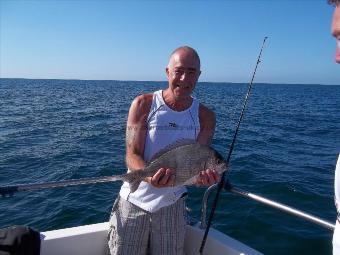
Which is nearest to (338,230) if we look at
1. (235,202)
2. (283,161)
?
(235,202)

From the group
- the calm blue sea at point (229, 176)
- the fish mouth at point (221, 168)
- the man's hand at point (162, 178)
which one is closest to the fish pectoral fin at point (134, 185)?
the man's hand at point (162, 178)

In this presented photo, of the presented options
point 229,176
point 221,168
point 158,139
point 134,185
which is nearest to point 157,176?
point 134,185

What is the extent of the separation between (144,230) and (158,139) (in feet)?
3.01

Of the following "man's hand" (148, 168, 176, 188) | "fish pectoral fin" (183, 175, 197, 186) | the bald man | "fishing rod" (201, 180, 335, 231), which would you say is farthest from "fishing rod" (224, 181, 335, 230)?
"man's hand" (148, 168, 176, 188)

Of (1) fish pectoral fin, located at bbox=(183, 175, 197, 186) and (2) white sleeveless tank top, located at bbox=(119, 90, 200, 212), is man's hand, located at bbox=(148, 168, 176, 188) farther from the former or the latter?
(2) white sleeveless tank top, located at bbox=(119, 90, 200, 212)

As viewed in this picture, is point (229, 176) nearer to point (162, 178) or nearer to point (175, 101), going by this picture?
point (175, 101)

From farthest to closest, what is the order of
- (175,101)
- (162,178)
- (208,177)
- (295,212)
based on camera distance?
(175,101) → (208,177) → (162,178) → (295,212)

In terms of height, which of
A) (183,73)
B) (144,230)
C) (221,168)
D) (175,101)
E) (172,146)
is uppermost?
(183,73)

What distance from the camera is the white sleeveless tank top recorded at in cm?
367

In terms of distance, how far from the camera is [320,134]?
21.1 meters

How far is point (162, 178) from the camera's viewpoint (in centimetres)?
339

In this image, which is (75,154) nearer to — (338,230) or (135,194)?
(135,194)

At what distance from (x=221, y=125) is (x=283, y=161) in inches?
374

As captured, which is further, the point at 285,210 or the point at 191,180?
the point at 191,180
